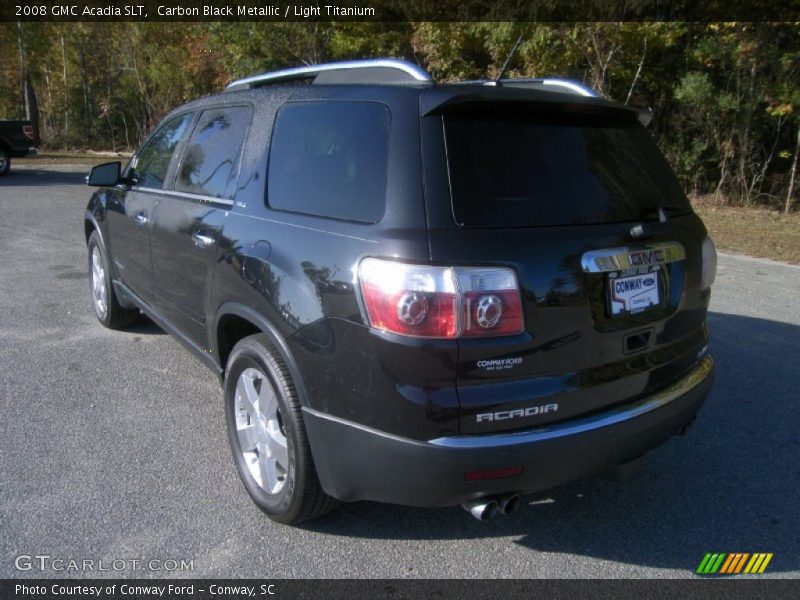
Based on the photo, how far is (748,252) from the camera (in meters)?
9.53

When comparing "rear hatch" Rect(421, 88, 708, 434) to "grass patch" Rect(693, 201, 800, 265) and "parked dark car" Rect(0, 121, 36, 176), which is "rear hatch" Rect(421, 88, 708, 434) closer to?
"grass patch" Rect(693, 201, 800, 265)

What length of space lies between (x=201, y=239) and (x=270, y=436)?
1.13 m

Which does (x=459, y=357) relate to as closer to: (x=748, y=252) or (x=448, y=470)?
(x=448, y=470)

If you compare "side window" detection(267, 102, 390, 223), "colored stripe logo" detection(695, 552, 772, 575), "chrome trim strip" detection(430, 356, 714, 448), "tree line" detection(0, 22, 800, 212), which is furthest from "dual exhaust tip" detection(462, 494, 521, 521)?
"tree line" detection(0, 22, 800, 212)

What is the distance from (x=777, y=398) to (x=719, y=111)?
1243 centimetres

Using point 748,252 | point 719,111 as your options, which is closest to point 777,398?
point 748,252

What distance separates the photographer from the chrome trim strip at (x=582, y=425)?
2270 mm

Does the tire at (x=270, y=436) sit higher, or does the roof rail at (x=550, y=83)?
the roof rail at (x=550, y=83)

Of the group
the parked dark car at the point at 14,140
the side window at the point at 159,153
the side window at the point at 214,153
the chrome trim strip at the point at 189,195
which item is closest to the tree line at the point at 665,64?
the parked dark car at the point at 14,140

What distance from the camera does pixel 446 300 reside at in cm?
222

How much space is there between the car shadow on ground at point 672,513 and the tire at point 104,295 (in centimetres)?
326

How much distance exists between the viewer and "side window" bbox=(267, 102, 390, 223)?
251 centimetres

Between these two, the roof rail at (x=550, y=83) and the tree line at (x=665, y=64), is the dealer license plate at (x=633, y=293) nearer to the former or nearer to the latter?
the roof rail at (x=550, y=83)

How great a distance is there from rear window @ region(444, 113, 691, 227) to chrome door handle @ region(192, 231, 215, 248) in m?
1.48
